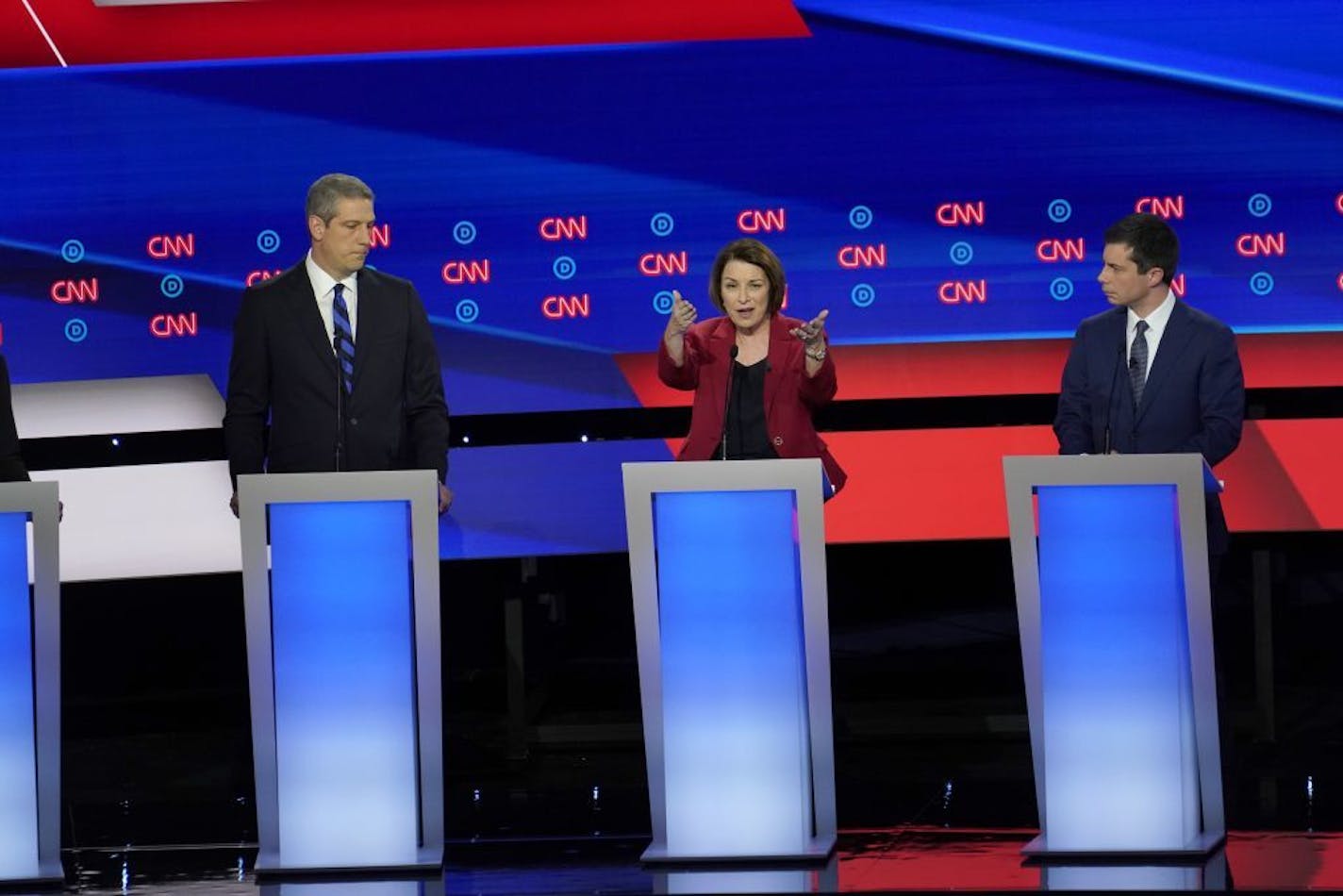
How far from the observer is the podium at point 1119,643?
3611 mm

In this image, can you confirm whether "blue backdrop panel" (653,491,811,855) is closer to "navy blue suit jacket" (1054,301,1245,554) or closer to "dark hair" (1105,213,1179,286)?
"navy blue suit jacket" (1054,301,1245,554)

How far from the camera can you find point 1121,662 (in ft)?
11.9

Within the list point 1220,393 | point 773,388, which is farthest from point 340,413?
point 1220,393

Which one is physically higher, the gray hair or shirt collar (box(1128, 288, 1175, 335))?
the gray hair

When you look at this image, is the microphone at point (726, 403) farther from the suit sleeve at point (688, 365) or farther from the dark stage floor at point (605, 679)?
the dark stage floor at point (605, 679)

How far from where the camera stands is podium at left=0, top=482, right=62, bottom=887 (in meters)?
3.71

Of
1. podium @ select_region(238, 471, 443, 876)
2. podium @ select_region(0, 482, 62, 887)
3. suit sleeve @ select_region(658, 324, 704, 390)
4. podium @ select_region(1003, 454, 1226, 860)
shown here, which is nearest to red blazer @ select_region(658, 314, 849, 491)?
suit sleeve @ select_region(658, 324, 704, 390)

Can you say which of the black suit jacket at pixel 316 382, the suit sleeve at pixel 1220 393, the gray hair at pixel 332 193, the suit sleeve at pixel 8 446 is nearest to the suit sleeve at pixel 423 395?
the black suit jacket at pixel 316 382

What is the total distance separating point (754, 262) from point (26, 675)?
1.72 metres

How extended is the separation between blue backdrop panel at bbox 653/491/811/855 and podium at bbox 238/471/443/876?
43 cm

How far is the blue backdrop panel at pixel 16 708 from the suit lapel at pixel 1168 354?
2270 mm

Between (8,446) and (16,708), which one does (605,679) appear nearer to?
(8,446)

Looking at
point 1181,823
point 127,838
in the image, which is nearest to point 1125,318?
point 1181,823

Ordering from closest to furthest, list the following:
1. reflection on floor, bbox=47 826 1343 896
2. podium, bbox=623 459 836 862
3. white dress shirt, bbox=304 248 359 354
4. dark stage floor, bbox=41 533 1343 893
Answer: reflection on floor, bbox=47 826 1343 896 < podium, bbox=623 459 836 862 < white dress shirt, bbox=304 248 359 354 < dark stage floor, bbox=41 533 1343 893
